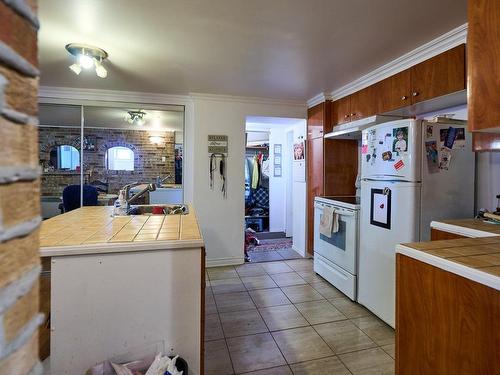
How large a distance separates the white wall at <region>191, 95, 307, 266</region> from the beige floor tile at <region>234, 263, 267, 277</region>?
15 cm

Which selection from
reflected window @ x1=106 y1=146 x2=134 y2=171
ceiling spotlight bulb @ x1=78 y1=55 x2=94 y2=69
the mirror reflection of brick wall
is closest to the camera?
ceiling spotlight bulb @ x1=78 y1=55 x2=94 y2=69

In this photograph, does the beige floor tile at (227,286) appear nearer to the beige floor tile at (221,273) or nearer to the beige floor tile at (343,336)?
the beige floor tile at (221,273)

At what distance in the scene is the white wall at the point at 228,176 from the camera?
3.74m

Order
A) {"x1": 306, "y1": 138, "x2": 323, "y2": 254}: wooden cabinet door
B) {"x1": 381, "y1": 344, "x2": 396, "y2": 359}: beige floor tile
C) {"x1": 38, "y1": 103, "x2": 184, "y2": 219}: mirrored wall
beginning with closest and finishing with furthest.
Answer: {"x1": 381, "y1": 344, "x2": 396, "y2": 359}: beige floor tile, {"x1": 306, "y1": 138, "x2": 323, "y2": 254}: wooden cabinet door, {"x1": 38, "y1": 103, "x2": 184, "y2": 219}: mirrored wall

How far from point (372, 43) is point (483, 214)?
1.50m

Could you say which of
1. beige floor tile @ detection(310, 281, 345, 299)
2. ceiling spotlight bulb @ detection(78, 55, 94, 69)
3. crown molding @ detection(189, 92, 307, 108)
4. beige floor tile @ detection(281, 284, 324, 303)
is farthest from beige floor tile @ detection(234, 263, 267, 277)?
ceiling spotlight bulb @ detection(78, 55, 94, 69)

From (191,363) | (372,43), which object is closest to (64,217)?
(191,363)

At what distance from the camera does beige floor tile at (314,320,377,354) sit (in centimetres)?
206

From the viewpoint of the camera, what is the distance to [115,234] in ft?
4.95

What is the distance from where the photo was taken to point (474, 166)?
7.56 feet

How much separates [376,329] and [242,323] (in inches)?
42.4

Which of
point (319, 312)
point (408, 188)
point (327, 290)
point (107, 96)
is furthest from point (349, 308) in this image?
point (107, 96)

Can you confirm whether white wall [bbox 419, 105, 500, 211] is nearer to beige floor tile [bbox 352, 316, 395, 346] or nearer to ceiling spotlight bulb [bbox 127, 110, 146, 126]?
beige floor tile [bbox 352, 316, 395, 346]

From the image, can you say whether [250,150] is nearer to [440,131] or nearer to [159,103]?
[159,103]
